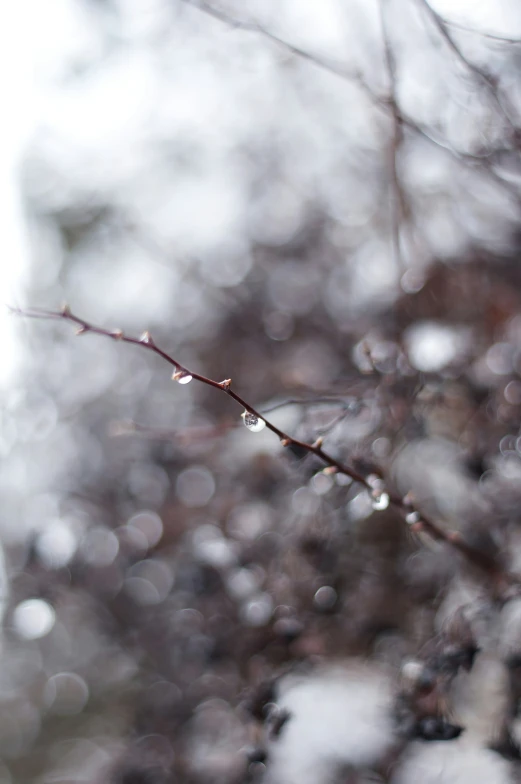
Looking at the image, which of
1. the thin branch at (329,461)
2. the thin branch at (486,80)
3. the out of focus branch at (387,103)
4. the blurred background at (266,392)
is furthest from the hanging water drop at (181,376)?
the thin branch at (486,80)

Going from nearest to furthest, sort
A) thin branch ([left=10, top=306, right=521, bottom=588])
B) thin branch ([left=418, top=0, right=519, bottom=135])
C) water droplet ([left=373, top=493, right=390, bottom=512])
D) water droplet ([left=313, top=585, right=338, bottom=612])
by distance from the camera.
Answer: thin branch ([left=10, top=306, right=521, bottom=588])
water droplet ([left=373, top=493, right=390, bottom=512])
thin branch ([left=418, top=0, right=519, bottom=135])
water droplet ([left=313, top=585, right=338, bottom=612])

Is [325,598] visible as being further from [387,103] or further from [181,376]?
[387,103]

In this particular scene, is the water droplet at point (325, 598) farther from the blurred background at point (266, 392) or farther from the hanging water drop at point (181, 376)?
the hanging water drop at point (181, 376)

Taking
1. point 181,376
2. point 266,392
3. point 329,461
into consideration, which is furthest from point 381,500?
point 266,392

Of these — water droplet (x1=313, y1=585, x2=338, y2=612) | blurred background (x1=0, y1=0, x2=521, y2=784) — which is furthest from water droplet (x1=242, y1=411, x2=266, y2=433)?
water droplet (x1=313, y1=585, x2=338, y2=612)

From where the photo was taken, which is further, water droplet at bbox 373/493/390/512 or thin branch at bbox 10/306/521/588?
water droplet at bbox 373/493/390/512

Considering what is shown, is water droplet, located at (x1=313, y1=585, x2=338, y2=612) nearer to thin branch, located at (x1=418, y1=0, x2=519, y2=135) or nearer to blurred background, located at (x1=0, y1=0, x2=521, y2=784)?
blurred background, located at (x1=0, y1=0, x2=521, y2=784)

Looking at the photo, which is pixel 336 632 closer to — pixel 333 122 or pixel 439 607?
pixel 439 607
